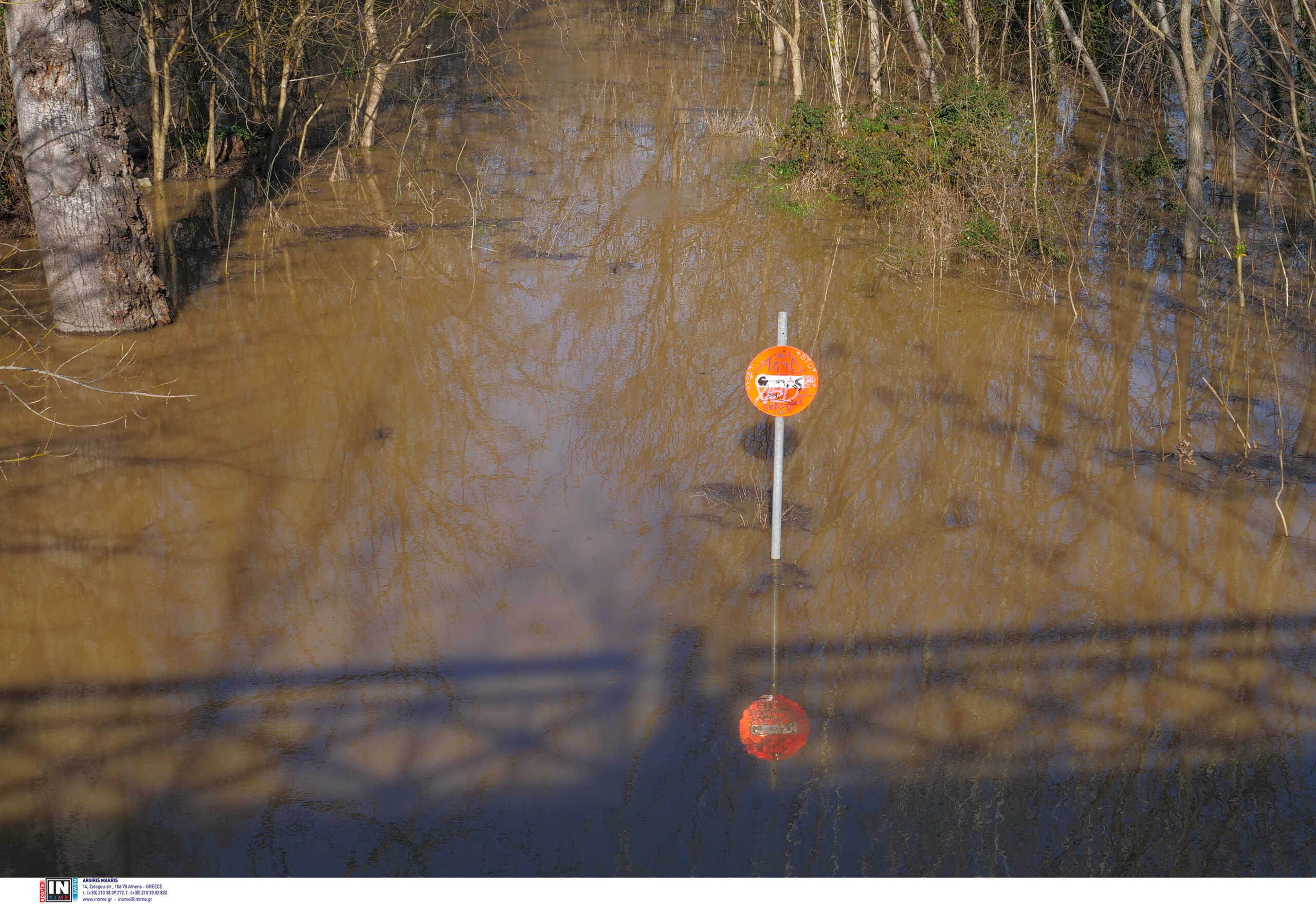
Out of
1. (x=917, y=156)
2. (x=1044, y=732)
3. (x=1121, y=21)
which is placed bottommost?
(x=1044, y=732)

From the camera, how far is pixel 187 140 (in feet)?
49.0

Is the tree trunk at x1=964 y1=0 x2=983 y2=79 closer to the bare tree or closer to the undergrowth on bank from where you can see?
the undergrowth on bank

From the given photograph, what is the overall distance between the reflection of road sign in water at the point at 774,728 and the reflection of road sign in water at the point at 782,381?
1536mm

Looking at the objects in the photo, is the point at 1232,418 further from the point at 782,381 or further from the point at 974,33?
the point at 974,33

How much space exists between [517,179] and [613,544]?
834 cm

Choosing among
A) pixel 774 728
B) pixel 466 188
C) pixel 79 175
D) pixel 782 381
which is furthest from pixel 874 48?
pixel 774 728

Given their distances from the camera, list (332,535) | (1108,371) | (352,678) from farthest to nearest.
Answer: (1108,371)
(332,535)
(352,678)

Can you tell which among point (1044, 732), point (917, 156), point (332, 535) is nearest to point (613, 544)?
point (332, 535)

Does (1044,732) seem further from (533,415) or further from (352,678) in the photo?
(533,415)

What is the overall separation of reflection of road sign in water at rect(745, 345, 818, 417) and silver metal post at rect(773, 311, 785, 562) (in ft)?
0.26

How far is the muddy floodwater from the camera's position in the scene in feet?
16.6

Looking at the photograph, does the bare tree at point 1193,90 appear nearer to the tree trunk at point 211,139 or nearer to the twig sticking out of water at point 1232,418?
the twig sticking out of water at point 1232,418
